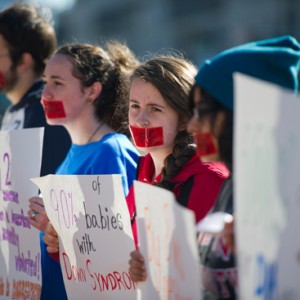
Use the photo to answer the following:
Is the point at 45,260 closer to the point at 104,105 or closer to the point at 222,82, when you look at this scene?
Result: the point at 104,105

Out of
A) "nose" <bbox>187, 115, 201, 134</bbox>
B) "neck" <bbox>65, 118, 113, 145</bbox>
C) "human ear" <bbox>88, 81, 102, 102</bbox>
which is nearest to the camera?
"nose" <bbox>187, 115, 201, 134</bbox>

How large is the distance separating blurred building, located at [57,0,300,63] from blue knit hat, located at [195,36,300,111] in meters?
23.6

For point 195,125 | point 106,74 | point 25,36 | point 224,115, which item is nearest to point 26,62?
point 25,36

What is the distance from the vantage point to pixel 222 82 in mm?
2674

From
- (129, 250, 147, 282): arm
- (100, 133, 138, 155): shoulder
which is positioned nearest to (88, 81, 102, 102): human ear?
(100, 133, 138, 155): shoulder

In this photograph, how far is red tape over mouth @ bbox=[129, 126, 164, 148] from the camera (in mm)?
3369

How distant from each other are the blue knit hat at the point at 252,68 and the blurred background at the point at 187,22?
2333cm

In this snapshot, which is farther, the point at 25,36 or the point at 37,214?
the point at 25,36

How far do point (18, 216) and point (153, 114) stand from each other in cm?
90

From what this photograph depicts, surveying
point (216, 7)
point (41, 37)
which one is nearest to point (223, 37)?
point (216, 7)

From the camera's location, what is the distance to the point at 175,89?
3432mm

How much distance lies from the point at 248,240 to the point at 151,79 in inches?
50.7

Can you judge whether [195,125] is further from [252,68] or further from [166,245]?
[166,245]

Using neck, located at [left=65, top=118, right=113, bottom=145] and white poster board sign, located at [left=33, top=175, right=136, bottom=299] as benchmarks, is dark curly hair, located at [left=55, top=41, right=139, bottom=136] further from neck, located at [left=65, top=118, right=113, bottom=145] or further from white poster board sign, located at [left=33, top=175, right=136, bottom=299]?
white poster board sign, located at [left=33, top=175, right=136, bottom=299]
